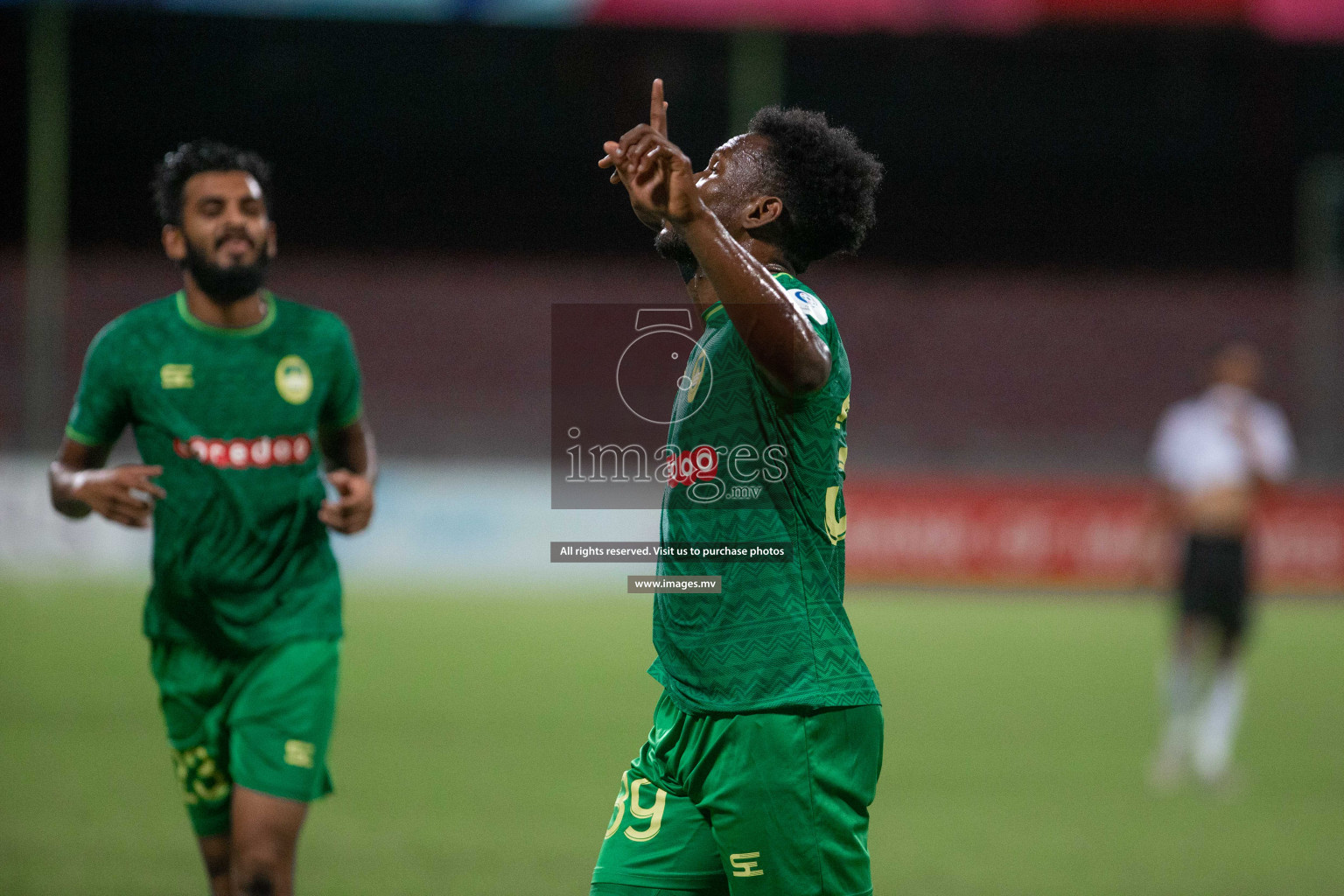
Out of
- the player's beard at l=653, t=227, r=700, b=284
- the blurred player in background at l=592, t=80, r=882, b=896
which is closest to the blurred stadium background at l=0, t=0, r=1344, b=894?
the blurred player in background at l=592, t=80, r=882, b=896

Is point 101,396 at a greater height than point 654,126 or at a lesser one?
lesser

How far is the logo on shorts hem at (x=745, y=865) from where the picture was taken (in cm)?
265

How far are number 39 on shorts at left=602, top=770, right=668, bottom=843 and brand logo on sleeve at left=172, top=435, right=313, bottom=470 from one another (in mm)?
1764

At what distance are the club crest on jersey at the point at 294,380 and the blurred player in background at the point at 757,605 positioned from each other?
173cm

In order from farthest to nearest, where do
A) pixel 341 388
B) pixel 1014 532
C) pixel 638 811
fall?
1. pixel 1014 532
2. pixel 341 388
3. pixel 638 811

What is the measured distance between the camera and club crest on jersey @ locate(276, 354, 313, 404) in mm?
4223

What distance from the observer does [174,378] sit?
415cm

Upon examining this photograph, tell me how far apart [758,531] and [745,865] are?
61 centimetres

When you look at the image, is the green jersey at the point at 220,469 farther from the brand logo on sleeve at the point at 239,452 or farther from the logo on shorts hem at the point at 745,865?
the logo on shorts hem at the point at 745,865

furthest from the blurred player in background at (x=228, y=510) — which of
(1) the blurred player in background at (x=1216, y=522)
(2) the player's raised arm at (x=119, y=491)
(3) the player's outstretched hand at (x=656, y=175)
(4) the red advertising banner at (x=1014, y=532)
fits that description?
(4) the red advertising banner at (x=1014, y=532)

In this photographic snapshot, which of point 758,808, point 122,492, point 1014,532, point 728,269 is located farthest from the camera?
point 1014,532

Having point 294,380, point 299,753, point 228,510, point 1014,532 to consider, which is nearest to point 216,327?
point 294,380

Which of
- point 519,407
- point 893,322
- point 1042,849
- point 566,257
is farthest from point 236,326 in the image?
point 566,257

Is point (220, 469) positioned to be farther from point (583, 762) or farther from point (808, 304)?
point (583, 762)
